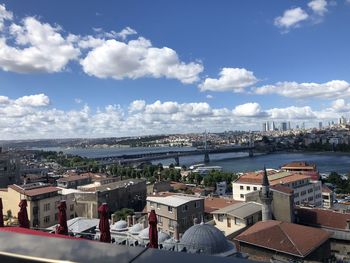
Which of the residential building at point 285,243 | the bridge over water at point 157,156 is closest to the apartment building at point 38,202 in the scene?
the residential building at point 285,243

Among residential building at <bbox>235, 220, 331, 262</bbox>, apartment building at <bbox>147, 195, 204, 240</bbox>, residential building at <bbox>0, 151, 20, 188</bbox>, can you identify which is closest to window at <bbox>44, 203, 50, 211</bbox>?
apartment building at <bbox>147, 195, 204, 240</bbox>

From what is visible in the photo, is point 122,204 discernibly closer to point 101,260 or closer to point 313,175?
point 313,175

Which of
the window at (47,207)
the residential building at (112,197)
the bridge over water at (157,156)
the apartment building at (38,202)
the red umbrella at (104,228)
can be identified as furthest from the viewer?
the bridge over water at (157,156)

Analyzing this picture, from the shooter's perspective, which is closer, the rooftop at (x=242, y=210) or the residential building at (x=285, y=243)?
the residential building at (x=285, y=243)

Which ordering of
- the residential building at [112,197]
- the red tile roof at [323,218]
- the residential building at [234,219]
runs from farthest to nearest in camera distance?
the residential building at [112,197] < the red tile roof at [323,218] < the residential building at [234,219]

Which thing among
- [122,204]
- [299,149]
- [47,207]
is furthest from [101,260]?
[299,149]

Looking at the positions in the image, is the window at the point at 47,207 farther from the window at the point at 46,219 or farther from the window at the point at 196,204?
the window at the point at 196,204

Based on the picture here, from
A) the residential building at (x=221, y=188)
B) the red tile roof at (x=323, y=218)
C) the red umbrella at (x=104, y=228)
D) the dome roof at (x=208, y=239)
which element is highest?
the red umbrella at (x=104, y=228)

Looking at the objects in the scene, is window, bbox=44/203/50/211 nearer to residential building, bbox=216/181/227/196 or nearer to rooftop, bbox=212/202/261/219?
rooftop, bbox=212/202/261/219
